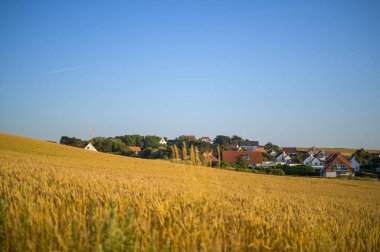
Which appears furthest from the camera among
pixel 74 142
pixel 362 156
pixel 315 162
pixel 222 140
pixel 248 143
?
pixel 248 143

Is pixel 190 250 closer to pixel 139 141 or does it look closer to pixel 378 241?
pixel 378 241

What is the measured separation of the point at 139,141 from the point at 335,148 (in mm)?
131636

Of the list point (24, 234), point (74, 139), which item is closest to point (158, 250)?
point (24, 234)

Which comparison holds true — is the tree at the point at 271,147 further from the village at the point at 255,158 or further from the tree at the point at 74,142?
the tree at the point at 74,142

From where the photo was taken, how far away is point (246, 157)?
2805 inches

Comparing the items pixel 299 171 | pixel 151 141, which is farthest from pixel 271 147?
pixel 299 171

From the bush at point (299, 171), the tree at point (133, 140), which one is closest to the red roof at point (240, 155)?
the bush at point (299, 171)

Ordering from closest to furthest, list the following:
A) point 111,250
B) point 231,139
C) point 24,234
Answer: point 111,250 < point 24,234 < point 231,139

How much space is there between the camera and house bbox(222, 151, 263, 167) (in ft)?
229

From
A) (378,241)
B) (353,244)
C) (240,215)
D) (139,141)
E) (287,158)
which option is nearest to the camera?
(353,244)

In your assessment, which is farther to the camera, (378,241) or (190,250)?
(378,241)

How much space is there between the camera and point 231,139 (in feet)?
474

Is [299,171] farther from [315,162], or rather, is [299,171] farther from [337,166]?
[315,162]

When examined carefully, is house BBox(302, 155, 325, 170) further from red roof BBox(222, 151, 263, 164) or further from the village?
red roof BBox(222, 151, 263, 164)
